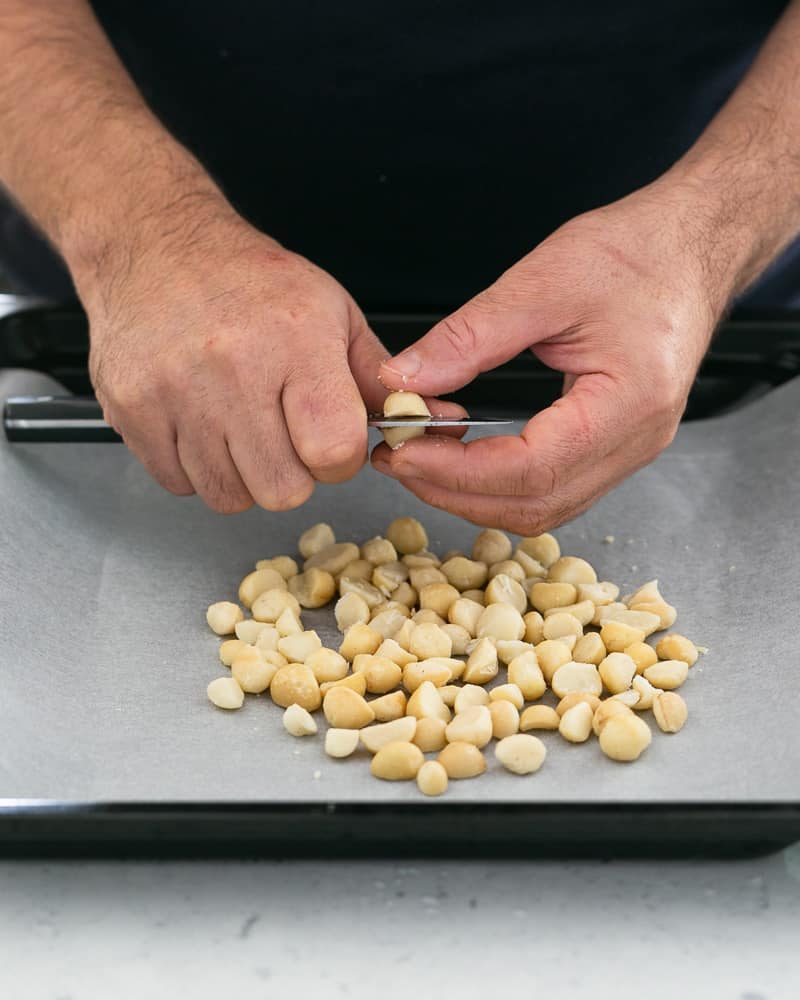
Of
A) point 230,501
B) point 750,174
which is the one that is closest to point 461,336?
point 230,501

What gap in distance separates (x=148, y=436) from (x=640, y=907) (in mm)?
452

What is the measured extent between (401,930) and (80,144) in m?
0.64

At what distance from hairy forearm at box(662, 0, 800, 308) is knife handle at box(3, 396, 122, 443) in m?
0.50

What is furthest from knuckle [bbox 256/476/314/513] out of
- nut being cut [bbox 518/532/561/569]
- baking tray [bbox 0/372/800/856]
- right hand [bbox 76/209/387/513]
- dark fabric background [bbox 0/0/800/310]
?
dark fabric background [bbox 0/0/800/310]

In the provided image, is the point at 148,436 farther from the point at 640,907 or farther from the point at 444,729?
the point at 640,907

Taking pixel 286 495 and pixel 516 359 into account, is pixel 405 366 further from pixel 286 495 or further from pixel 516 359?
pixel 516 359

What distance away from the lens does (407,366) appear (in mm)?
799

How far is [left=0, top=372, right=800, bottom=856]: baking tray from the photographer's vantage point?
0.65 meters

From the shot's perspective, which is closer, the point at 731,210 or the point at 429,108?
the point at 731,210

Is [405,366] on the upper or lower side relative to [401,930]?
upper

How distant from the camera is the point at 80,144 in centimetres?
97

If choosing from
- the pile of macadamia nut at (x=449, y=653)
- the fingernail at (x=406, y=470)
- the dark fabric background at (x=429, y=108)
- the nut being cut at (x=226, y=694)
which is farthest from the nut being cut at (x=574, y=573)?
the dark fabric background at (x=429, y=108)

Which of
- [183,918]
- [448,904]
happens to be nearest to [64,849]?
[183,918]

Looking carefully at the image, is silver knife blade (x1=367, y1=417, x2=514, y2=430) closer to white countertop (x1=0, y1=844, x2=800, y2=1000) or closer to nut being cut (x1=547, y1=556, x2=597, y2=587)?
nut being cut (x1=547, y1=556, x2=597, y2=587)
